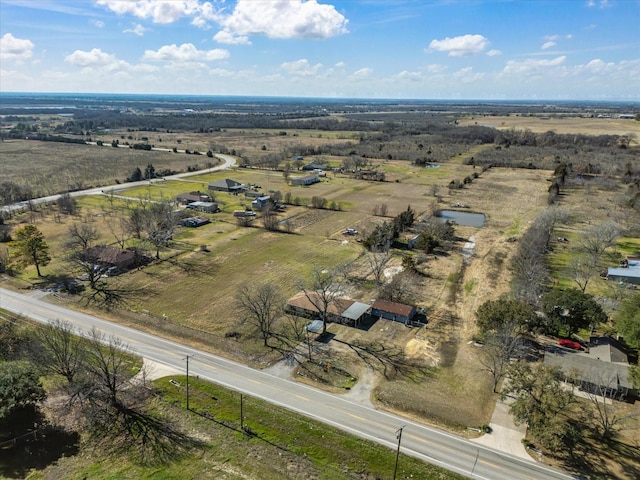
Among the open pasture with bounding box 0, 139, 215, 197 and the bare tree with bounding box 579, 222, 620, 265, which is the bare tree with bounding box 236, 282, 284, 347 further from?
the open pasture with bounding box 0, 139, 215, 197

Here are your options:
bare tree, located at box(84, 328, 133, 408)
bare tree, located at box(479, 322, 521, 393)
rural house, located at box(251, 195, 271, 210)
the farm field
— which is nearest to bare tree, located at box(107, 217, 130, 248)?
the farm field

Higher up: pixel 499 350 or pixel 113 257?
pixel 113 257

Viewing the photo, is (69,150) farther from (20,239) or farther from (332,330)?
(332,330)

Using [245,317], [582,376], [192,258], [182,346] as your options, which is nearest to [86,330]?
[182,346]

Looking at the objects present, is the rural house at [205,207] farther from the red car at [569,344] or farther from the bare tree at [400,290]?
the red car at [569,344]

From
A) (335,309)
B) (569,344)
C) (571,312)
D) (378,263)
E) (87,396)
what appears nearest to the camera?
(87,396)

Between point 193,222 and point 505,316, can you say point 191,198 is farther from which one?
point 505,316

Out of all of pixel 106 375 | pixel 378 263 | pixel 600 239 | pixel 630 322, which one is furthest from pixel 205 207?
pixel 630 322
